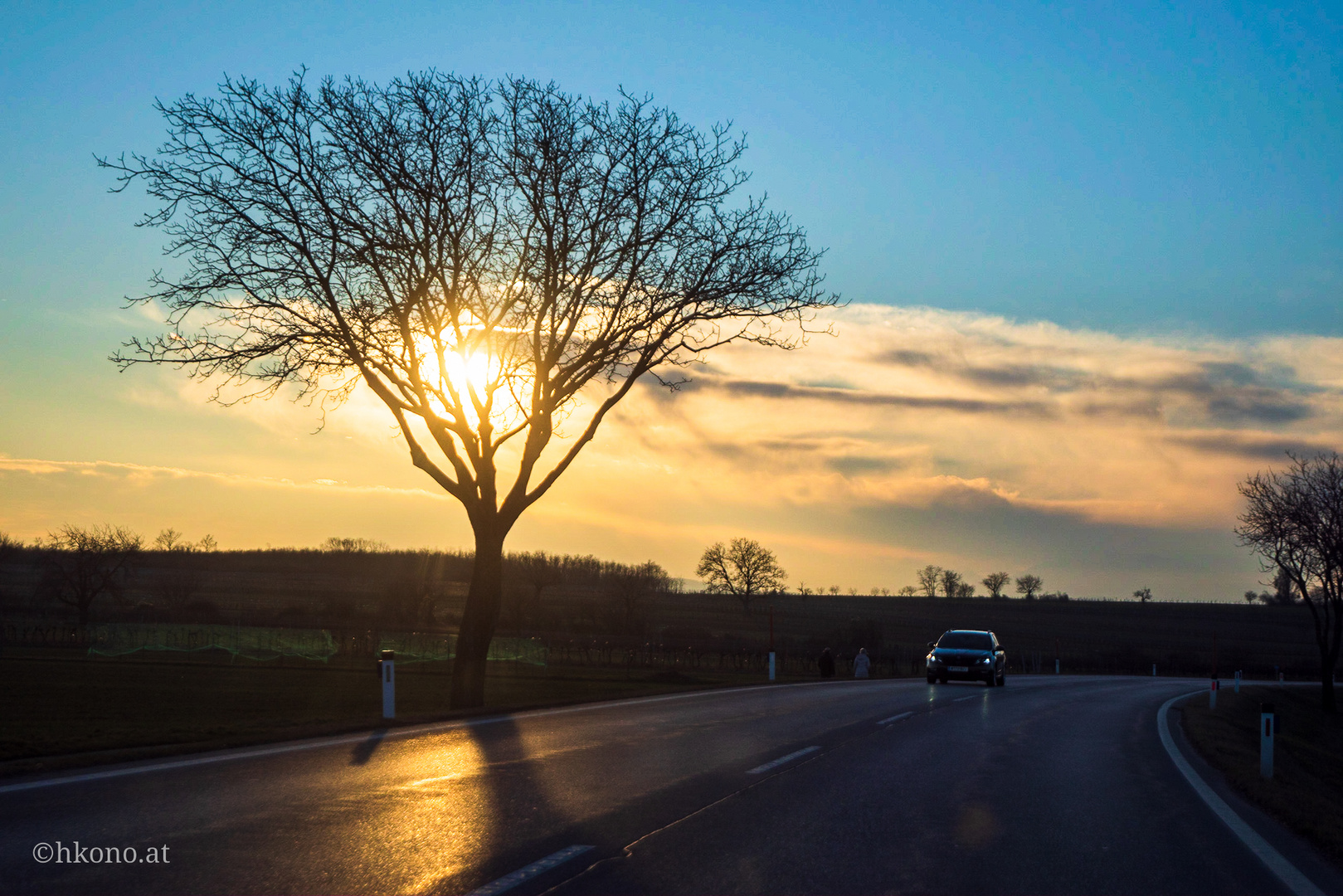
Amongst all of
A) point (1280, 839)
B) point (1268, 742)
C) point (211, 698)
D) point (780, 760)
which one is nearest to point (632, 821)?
point (780, 760)

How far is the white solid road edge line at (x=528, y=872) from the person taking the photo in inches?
209

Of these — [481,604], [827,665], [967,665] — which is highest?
[481,604]

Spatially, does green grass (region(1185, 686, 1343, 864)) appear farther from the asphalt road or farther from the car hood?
the car hood

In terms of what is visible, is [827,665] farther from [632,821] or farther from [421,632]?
[632,821]

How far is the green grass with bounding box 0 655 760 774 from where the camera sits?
11539mm

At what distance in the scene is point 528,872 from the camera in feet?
18.7

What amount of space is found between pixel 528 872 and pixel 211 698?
84.2 feet

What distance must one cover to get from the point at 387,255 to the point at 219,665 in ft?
106

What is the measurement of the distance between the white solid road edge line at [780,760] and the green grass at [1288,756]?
428 cm

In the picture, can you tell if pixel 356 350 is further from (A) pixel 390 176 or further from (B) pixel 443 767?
(B) pixel 443 767

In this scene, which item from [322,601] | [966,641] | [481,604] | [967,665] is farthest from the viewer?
[322,601]

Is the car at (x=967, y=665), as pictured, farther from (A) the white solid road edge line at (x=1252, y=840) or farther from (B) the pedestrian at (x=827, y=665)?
(A) the white solid road edge line at (x=1252, y=840)

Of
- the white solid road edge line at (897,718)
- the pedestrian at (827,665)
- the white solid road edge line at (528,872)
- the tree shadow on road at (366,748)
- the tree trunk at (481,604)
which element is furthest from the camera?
the pedestrian at (827,665)

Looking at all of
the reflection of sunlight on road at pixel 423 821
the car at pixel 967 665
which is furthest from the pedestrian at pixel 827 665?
the reflection of sunlight on road at pixel 423 821
